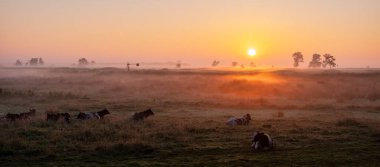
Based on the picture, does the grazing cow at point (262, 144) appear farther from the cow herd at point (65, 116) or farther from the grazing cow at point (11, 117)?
the grazing cow at point (11, 117)

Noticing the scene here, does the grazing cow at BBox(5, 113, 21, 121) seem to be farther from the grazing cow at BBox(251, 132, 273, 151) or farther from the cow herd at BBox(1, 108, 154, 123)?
the grazing cow at BBox(251, 132, 273, 151)

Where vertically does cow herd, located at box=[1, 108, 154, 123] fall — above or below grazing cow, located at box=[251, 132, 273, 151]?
above

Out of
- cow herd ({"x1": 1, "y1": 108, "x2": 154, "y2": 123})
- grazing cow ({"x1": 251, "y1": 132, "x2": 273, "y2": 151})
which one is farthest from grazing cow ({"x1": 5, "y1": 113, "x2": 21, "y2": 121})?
grazing cow ({"x1": 251, "y1": 132, "x2": 273, "y2": 151})

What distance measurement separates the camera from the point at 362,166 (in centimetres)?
1573

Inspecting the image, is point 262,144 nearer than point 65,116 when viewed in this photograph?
Yes

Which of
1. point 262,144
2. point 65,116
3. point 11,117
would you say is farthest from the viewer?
point 65,116

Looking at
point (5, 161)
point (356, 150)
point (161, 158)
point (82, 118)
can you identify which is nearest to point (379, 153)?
point (356, 150)

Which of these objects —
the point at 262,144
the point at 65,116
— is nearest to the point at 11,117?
the point at 65,116

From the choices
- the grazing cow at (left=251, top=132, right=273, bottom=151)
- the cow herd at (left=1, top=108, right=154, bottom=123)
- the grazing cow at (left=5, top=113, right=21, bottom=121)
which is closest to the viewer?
the grazing cow at (left=251, top=132, right=273, bottom=151)

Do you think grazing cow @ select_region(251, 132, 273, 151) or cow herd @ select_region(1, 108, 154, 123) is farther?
cow herd @ select_region(1, 108, 154, 123)

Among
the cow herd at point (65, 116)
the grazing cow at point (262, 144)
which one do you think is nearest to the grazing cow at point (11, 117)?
the cow herd at point (65, 116)

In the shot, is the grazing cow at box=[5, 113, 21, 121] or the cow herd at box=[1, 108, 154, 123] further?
the cow herd at box=[1, 108, 154, 123]

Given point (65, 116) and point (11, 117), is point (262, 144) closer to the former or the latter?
point (65, 116)

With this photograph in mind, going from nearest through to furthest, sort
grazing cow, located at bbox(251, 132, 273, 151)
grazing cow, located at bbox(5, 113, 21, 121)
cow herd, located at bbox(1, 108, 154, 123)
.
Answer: grazing cow, located at bbox(251, 132, 273, 151)
grazing cow, located at bbox(5, 113, 21, 121)
cow herd, located at bbox(1, 108, 154, 123)
